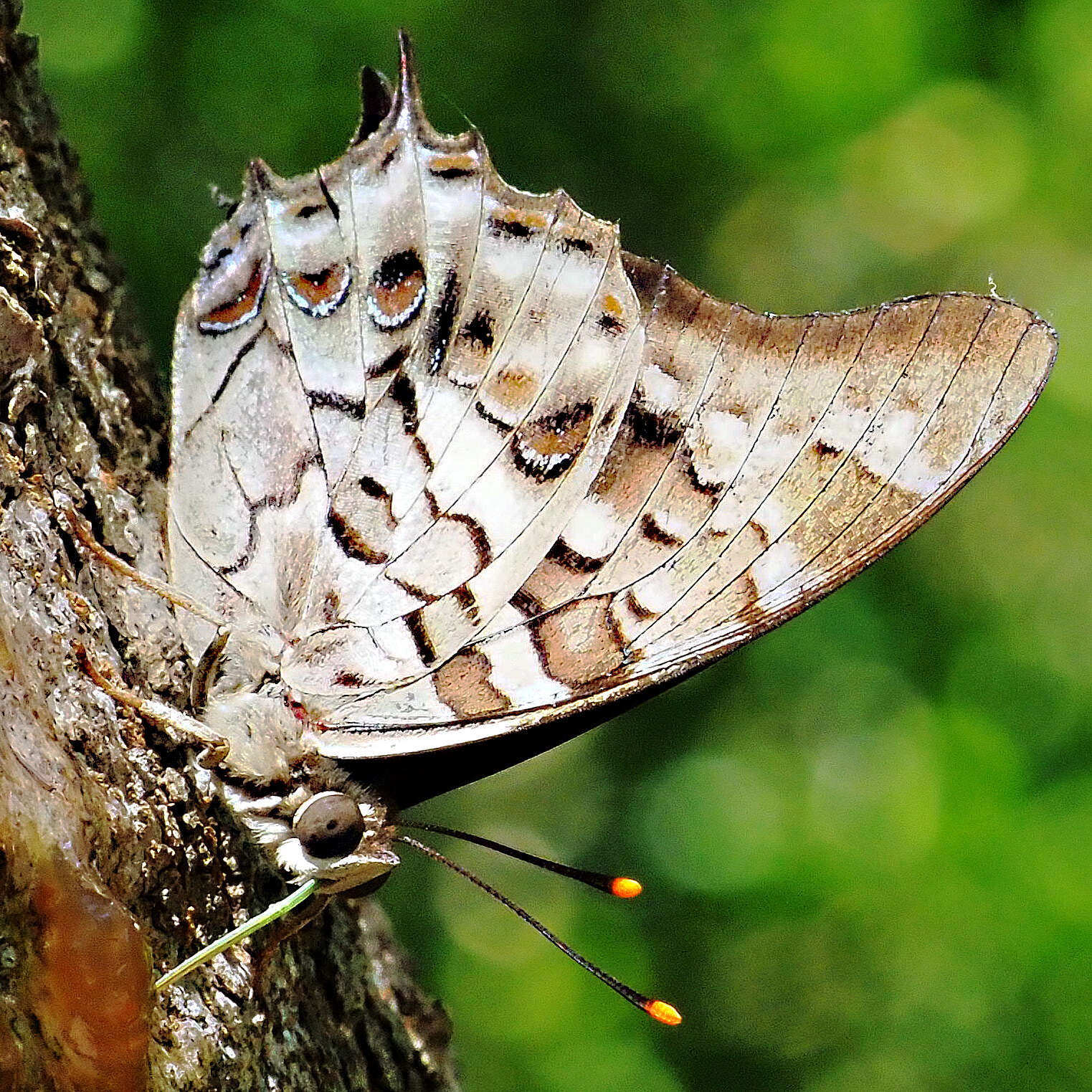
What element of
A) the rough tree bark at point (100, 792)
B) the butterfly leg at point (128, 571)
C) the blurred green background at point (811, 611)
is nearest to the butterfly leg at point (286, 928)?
the rough tree bark at point (100, 792)

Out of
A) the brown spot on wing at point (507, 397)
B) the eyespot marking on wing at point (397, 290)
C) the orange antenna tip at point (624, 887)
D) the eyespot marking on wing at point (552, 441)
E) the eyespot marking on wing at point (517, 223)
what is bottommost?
the orange antenna tip at point (624, 887)

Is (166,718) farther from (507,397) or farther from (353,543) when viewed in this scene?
(507,397)

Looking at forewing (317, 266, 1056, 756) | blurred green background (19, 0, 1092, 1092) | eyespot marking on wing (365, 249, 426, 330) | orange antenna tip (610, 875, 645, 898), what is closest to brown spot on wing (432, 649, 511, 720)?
forewing (317, 266, 1056, 756)

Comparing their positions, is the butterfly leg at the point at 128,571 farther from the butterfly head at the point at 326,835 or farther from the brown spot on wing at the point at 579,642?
the brown spot on wing at the point at 579,642

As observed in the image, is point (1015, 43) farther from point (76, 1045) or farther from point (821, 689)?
point (76, 1045)

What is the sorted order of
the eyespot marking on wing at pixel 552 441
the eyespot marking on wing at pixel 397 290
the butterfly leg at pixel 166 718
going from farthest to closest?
the eyespot marking on wing at pixel 397 290, the eyespot marking on wing at pixel 552 441, the butterfly leg at pixel 166 718

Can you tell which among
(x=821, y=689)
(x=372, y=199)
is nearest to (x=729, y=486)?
(x=372, y=199)

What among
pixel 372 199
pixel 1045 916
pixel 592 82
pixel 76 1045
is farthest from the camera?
pixel 592 82

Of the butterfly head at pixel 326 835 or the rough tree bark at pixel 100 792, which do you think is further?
the butterfly head at pixel 326 835
